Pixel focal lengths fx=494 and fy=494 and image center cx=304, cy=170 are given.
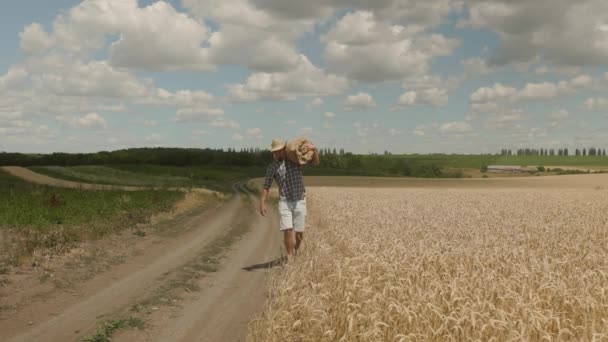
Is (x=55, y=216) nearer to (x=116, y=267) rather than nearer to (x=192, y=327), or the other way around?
(x=116, y=267)

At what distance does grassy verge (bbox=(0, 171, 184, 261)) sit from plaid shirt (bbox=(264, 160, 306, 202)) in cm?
704

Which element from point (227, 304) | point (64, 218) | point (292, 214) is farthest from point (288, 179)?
point (64, 218)

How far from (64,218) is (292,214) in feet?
40.1

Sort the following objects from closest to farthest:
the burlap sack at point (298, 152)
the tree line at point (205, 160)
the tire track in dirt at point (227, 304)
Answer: the tire track in dirt at point (227, 304), the burlap sack at point (298, 152), the tree line at point (205, 160)

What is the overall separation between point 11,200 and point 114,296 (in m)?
19.9

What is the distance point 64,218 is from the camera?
64.1ft

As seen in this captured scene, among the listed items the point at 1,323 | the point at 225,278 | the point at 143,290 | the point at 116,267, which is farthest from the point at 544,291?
the point at 116,267

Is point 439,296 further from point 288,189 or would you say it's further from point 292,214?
point 292,214

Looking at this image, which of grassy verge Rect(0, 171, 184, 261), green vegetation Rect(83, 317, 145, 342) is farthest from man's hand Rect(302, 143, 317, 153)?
grassy verge Rect(0, 171, 184, 261)

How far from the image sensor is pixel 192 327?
24.9 feet

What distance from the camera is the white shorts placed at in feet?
36.7

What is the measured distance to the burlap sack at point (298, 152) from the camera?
11.1 metres

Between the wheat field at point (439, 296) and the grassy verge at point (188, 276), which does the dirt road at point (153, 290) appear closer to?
the grassy verge at point (188, 276)

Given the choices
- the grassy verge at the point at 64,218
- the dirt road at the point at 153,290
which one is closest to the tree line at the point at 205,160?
the grassy verge at the point at 64,218
